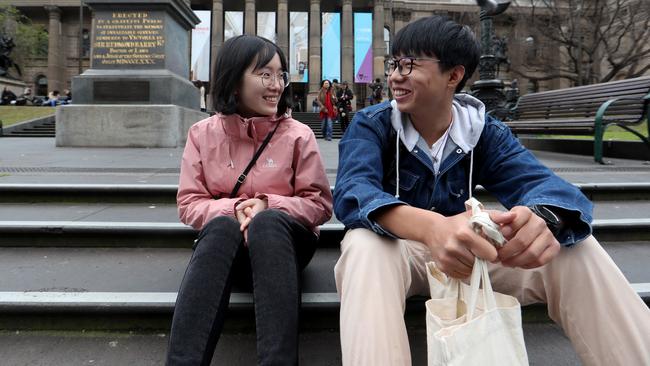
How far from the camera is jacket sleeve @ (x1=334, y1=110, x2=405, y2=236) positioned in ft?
5.34

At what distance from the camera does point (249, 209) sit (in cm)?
204

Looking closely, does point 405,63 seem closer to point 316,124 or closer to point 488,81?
point 488,81

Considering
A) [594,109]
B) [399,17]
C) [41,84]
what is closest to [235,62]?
[594,109]

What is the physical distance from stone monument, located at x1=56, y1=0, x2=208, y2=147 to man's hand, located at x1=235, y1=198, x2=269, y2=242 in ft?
24.8

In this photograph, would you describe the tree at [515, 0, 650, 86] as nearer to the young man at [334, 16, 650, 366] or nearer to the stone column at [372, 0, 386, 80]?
the stone column at [372, 0, 386, 80]

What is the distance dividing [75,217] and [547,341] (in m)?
3.38

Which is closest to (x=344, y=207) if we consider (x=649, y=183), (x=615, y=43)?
(x=649, y=183)

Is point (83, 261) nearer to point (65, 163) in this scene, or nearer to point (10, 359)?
point (10, 359)

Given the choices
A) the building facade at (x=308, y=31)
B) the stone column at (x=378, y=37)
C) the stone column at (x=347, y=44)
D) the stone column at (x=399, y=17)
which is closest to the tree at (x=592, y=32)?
the building facade at (x=308, y=31)

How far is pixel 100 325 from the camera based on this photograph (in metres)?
2.23

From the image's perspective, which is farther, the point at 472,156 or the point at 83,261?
the point at 83,261

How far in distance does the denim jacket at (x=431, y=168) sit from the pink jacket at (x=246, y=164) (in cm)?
35

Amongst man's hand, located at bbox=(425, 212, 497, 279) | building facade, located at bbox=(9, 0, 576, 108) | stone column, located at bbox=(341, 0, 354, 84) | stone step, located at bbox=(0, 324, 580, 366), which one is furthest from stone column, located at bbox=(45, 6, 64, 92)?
man's hand, located at bbox=(425, 212, 497, 279)

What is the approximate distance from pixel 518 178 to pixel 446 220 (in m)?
Answer: 0.68
